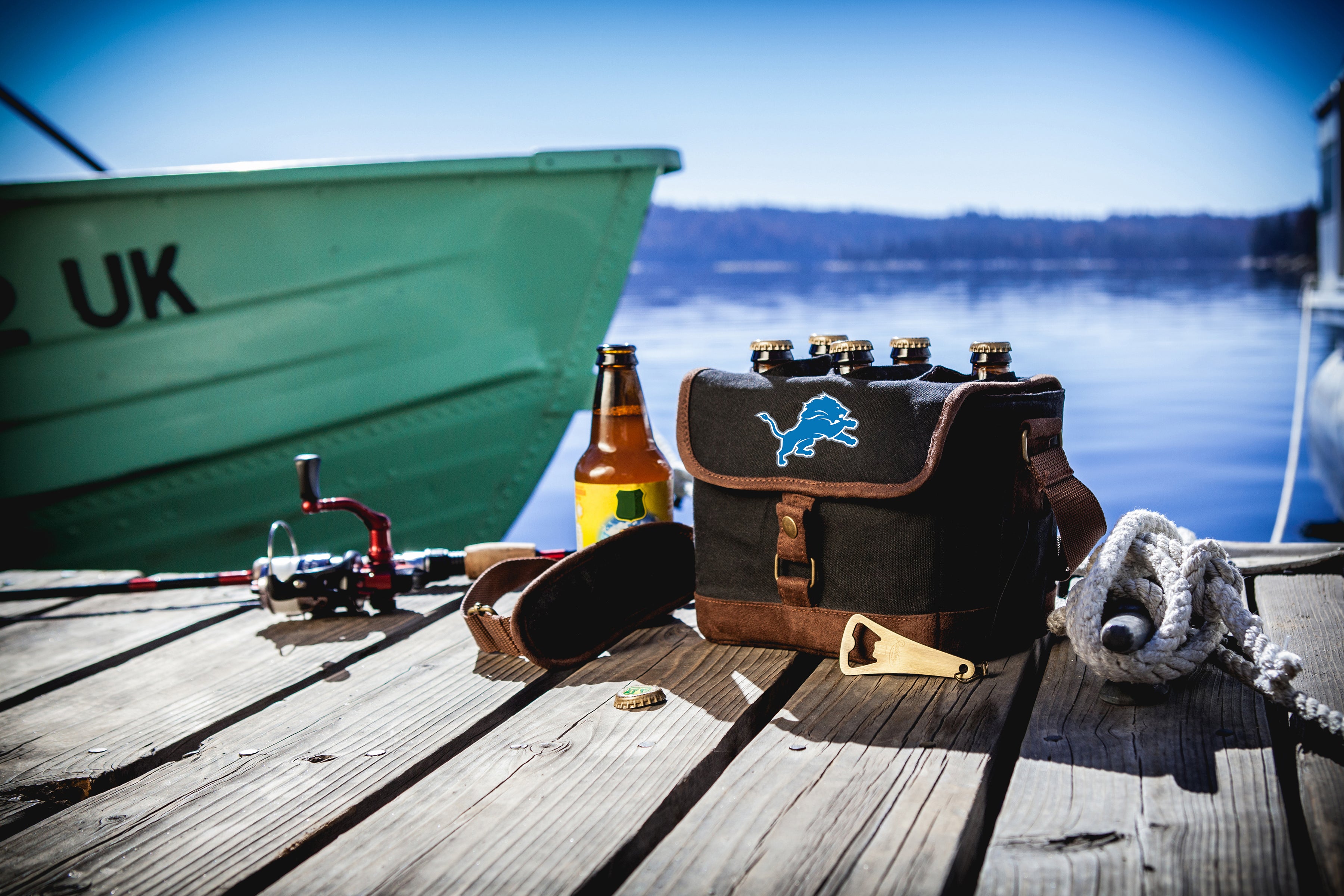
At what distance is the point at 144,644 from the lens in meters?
1.83

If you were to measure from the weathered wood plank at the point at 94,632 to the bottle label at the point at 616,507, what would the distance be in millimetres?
769

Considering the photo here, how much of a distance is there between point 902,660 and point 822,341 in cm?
52

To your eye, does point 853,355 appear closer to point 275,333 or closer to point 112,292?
point 275,333

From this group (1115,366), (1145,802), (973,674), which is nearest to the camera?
(1145,802)

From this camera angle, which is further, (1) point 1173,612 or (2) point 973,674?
(2) point 973,674

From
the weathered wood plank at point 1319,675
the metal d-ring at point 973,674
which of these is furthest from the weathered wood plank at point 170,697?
the weathered wood plank at point 1319,675

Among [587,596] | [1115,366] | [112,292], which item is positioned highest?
[112,292]

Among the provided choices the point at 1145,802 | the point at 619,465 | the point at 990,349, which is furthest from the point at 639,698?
the point at 990,349

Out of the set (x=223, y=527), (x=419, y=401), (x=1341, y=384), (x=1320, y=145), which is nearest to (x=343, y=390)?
(x=419, y=401)

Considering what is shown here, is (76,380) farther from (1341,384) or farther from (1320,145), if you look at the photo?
(1320,145)

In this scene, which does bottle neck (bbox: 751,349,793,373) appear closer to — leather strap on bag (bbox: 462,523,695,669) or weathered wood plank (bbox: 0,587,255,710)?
leather strap on bag (bbox: 462,523,695,669)

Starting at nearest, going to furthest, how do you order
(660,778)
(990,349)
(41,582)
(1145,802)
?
(1145,802), (660,778), (990,349), (41,582)

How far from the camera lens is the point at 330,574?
189cm

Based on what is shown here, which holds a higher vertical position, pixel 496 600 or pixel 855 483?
pixel 855 483
